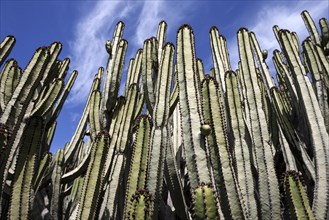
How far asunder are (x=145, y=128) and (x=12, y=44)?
3667mm

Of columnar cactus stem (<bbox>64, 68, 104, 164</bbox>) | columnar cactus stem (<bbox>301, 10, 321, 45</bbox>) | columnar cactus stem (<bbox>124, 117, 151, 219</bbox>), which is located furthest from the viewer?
columnar cactus stem (<bbox>301, 10, 321, 45</bbox>)

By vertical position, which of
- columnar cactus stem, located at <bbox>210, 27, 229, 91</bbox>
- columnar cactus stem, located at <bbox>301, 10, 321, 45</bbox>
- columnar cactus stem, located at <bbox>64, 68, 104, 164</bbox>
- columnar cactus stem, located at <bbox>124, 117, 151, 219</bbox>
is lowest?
columnar cactus stem, located at <bbox>124, 117, 151, 219</bbox>

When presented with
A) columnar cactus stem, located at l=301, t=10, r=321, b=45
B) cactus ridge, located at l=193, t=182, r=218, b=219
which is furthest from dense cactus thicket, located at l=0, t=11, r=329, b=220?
columnar cactus stem, located at l=301, t=10, r=321, b=45

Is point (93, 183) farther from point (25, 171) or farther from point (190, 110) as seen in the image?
point (190, 110)

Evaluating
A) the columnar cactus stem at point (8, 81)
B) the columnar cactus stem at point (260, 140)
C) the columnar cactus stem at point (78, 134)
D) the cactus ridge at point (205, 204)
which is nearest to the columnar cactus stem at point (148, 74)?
the columnar cactus stem at point (260, 140)

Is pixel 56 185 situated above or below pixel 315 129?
below

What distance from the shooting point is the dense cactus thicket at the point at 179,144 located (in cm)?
323

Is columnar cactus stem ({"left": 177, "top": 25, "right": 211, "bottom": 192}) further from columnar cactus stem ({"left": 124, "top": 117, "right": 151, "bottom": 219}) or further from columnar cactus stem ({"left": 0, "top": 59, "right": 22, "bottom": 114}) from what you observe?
columnar cactus stem ({"left": 0, "top": 59, "right": 22, "bottom": 114})

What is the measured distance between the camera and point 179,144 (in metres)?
5.28

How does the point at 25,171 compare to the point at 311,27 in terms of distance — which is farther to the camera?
the point at 311,27

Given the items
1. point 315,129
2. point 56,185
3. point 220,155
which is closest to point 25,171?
point 56,185

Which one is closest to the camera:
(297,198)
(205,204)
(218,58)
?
(205,204)

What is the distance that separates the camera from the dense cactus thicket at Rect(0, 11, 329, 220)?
323 cm

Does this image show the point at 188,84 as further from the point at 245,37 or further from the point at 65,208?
the point at 65,208
